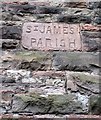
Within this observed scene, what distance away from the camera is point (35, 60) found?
233 cm

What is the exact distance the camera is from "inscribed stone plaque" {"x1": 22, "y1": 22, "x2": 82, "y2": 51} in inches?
97.0

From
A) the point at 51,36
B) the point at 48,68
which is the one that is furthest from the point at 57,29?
the point at 48,68

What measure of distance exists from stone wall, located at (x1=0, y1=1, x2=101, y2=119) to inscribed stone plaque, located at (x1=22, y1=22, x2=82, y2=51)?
0.12 feet

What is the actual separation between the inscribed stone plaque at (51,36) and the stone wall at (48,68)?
4 cm

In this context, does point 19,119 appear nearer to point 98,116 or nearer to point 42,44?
point 98,116

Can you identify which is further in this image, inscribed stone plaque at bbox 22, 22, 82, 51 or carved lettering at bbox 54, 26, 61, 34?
carved lettering at bbox 54, 26, 61, 34

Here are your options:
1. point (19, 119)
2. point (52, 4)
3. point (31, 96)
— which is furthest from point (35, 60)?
point (52, 4)

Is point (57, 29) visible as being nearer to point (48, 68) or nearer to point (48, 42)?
point (48, 42)

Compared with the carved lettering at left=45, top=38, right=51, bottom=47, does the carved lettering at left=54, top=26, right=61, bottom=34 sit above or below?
above

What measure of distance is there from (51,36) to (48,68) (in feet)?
Result: 1.03

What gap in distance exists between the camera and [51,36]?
8.32 ft

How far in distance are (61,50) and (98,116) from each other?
2.05ft

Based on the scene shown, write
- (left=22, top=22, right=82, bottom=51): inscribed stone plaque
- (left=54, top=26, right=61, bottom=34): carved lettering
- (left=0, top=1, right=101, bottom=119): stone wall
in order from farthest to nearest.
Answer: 1. (left=54, top=26, right=61, bottom=34): carved lettering
2. (left=22, top=22, right=82, bottom=51): inscribed stone plaque
3. (left=0, top=1, right=101, bottom=119): stone wall

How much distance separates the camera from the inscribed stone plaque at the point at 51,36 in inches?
97.0
